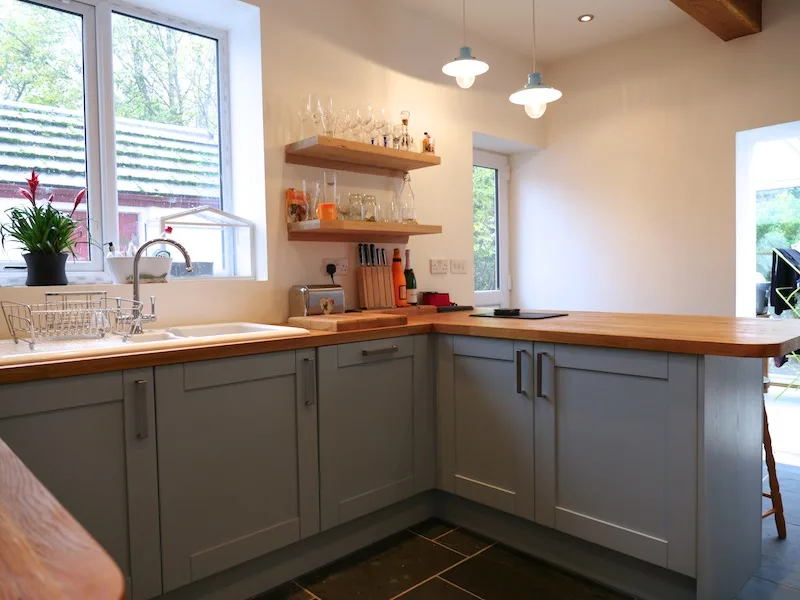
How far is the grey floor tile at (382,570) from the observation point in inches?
82.1

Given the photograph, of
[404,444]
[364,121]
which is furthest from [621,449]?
[364,121]

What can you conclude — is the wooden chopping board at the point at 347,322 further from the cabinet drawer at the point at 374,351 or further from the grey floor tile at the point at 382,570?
the grey floor tile at the point at 382,570

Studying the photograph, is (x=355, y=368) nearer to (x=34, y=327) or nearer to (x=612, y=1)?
(x=34, y=327)

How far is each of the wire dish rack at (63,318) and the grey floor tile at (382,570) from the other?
3.75 feet

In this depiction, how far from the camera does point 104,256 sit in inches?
96.0

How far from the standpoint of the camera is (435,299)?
131 inches

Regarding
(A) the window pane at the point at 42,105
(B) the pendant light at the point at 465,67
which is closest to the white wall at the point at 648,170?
(B) the pendant light at the point at 465,67

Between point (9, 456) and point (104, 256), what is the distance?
184 cm

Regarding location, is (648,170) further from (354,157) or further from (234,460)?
(234,460)

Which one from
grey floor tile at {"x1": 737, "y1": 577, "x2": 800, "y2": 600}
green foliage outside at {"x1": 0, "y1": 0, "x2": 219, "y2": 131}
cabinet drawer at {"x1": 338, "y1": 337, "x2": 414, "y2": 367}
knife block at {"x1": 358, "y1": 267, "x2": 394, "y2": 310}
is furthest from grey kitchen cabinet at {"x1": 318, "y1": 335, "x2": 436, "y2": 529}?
green foliage outside at {"x1": 0, "y1": 0, "x2": 219, "y2": 131}

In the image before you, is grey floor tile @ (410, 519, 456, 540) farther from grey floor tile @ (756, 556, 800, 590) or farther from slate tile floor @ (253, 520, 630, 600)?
grey floor tile @ (756, 556, 800, 590)

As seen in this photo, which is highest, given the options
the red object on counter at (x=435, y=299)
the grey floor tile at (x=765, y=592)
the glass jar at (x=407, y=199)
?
the glass jar at (x=407, y=199)

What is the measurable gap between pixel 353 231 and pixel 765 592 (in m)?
2.13

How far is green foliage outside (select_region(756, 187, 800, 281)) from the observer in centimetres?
497
